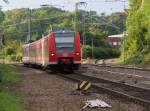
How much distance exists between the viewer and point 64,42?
3750 cm

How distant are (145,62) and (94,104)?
43362mm

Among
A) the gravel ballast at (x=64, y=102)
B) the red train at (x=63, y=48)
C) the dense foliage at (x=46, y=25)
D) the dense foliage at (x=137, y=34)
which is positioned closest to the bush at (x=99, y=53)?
the dense foliage at (x=46, y=25)

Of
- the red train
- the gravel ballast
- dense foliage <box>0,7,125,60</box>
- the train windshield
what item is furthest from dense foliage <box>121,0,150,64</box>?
the gravel ballast

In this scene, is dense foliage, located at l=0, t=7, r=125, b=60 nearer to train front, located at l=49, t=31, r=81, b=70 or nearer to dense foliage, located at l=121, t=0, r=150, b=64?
dense foliage, located at l=121, t=0, r=150, b=64

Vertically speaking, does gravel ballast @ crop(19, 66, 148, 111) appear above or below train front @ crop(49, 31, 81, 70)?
below

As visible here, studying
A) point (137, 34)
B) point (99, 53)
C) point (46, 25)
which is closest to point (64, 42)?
point (137, 34)

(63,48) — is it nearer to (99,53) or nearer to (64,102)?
(64,102)

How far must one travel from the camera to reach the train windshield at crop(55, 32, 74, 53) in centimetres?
3750

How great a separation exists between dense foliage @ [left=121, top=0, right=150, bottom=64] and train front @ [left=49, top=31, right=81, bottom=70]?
23.3 metres

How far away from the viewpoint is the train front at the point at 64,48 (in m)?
37.5

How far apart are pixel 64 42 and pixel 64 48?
443 mm

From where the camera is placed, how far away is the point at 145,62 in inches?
2303

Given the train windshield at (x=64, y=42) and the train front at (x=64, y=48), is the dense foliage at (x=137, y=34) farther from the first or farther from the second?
the train windshield at (x=64, y=42)

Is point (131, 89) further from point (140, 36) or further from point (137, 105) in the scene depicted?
point (140, 36)
